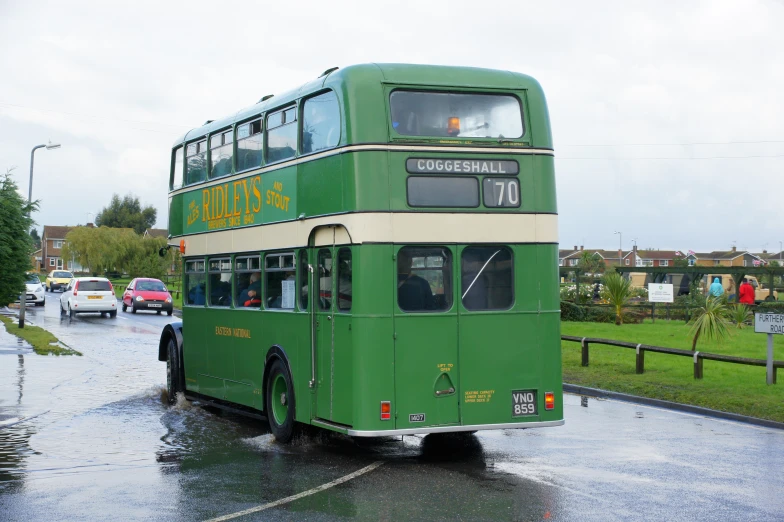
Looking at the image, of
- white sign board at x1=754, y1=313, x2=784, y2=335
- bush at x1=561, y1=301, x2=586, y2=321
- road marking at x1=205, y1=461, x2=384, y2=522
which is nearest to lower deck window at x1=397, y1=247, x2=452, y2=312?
road marking at x1=205, y1=461, x2=384, y2=522

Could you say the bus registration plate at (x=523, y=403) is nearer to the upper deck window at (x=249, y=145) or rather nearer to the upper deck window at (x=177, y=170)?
the upper deck window at (x=249, y=145)

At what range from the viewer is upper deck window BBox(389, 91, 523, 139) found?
10531 millimetres

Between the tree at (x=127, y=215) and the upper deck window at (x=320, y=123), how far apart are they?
13671cm

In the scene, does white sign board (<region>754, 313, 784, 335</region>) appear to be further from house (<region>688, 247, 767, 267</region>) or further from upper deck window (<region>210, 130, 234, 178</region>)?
house (<region>688, 247, 767, 267</region>)

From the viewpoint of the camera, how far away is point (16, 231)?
19.4 meters

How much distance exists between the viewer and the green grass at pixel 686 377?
1550 cm

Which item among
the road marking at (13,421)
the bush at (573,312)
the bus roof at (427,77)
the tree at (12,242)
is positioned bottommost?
the road marking at (13,421)

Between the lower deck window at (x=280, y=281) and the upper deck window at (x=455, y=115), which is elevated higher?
the upper deck window at (x=455, y=115)

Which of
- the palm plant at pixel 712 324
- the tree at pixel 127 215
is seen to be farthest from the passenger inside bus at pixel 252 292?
the tree at pixel 127 215

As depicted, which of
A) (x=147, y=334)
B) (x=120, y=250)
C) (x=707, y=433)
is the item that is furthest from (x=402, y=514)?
(x=120, y=250)

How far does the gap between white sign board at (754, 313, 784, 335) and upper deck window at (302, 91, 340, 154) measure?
29.7ft

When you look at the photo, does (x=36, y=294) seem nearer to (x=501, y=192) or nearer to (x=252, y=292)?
(x=252, y=292)

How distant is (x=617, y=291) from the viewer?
34.4m

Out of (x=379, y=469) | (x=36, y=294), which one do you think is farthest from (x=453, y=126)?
(x=36, y=294)
